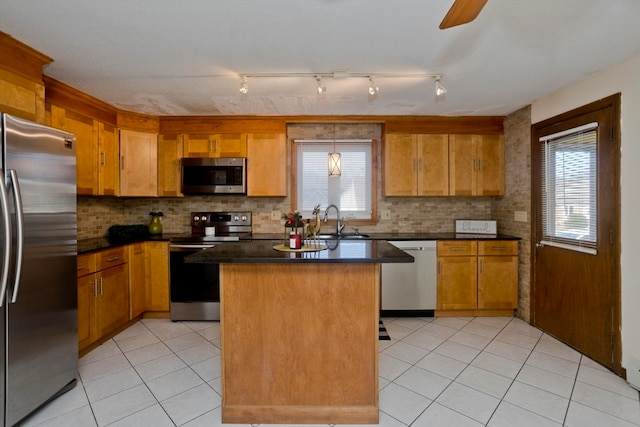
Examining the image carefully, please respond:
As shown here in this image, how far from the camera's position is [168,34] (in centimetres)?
189

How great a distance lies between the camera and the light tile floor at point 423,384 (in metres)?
1.79

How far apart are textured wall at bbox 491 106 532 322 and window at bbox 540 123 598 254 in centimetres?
22

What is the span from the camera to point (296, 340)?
5.85 feet

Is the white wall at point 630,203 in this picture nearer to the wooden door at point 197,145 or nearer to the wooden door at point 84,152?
the wooden door at point 197,145

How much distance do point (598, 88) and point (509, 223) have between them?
5.26ft

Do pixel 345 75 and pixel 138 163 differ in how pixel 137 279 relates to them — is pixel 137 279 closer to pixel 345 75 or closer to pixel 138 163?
pixel 138 163

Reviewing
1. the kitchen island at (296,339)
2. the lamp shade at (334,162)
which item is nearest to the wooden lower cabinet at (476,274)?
the lamp shade at (334,162)

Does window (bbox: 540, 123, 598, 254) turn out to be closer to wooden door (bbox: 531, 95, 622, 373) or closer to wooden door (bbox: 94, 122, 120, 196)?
wooden door (bbox: 531, 95, 622, 373)

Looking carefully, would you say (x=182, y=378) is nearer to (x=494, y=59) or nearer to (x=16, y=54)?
(x=16, y=54)

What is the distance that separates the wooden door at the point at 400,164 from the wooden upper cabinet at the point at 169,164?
8.29 ft

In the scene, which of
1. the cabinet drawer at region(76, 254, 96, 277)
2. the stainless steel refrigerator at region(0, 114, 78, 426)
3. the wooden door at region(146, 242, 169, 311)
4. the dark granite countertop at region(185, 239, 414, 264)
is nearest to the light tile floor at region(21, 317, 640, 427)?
the stainless steel refrigerator at region(0, 114, 78, 426)

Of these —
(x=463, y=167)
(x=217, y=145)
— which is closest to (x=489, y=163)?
(x=463, y=167)

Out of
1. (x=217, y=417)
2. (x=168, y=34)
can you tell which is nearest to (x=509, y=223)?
(x=217, y=417)

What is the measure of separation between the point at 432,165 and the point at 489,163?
70 centimetres
